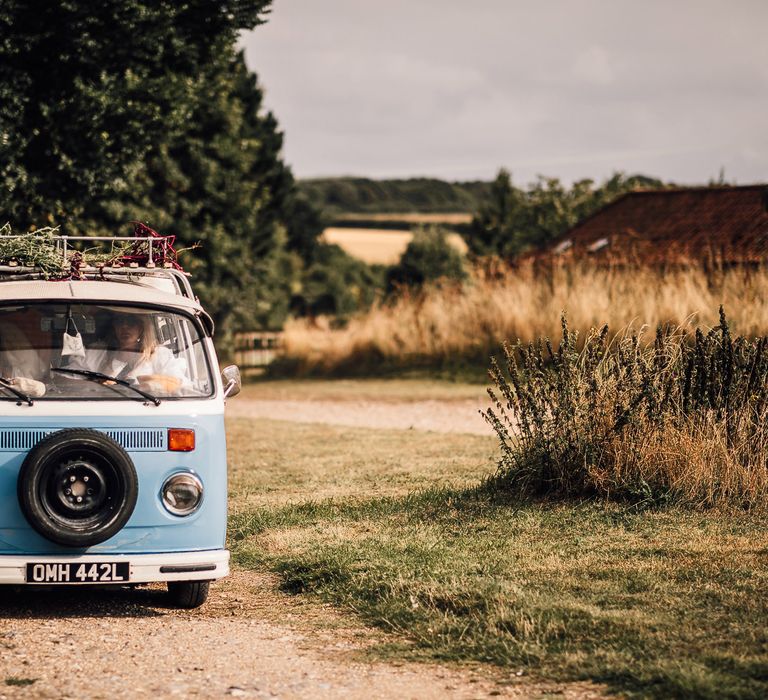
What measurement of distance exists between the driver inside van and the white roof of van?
0.13m

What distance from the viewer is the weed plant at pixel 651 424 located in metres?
9.30

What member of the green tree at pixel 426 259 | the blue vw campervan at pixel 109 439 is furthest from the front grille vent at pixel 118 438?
the green tree at pixel 426 259

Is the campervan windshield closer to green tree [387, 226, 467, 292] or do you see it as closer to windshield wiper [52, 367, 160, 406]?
windshield wiper [52, 367, 160, 406]

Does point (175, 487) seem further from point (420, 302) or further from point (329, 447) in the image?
point (420, 302)

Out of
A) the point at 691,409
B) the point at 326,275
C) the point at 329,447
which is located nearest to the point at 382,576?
the point at 691,409

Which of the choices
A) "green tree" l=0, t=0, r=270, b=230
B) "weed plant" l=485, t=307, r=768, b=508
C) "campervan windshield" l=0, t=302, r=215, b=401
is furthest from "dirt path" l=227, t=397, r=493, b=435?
"campervan windshield" l=0, t=302, r=215, b=401

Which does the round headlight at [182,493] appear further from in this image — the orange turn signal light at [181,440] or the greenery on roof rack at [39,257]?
the greenery on roof rack at [39,257]

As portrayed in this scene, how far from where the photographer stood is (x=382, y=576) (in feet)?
24.5

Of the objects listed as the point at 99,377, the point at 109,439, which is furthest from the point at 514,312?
the point at 109,439

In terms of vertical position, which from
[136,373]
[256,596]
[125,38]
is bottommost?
[256,596]

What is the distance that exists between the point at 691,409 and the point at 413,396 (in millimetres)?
12617

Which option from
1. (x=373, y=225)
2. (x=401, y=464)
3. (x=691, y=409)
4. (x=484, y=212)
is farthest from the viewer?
(x=373, y=225)

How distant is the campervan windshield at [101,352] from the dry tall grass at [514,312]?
1338 centimetres

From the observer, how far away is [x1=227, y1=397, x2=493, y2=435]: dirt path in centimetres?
1748
